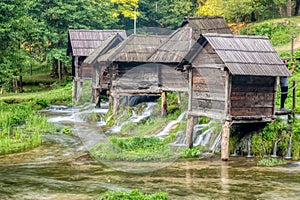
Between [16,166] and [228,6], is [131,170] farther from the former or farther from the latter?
[228,6]

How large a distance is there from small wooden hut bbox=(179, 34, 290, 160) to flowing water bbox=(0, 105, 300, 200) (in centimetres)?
162

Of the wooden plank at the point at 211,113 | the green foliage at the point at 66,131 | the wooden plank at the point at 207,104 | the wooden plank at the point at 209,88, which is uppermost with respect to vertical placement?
the wooden plank at the point at 209,88

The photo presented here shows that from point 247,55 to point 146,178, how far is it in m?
Answer: 5.88

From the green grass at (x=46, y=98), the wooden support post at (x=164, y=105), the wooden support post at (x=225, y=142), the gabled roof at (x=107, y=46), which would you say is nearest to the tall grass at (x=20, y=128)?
the green grass at (x=46, y=98)

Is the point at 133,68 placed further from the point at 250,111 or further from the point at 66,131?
the point at 250,111

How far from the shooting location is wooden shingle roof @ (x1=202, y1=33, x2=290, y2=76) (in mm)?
19611

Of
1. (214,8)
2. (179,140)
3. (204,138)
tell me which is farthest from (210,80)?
(214,8)

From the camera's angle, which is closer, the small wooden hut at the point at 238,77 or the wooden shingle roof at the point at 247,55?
the wooden shingle roof at the point at 247,55

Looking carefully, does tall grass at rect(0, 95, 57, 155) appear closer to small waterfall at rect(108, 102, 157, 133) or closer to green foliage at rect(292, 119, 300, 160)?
small waterfall at rect(108, 102, 157, 133)

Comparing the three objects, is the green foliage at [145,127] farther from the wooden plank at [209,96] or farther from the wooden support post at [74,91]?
the wooden support post at [74,91]

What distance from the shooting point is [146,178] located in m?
17.7

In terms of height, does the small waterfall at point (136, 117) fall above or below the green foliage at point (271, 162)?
above

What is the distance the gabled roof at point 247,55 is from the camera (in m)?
19.6

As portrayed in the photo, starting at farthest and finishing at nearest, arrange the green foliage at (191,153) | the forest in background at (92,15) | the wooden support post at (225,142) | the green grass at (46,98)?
the forest in background at (92,15), the green grass at (46,98), the green foliage at (191,153), the wooden support post at (225,142)
